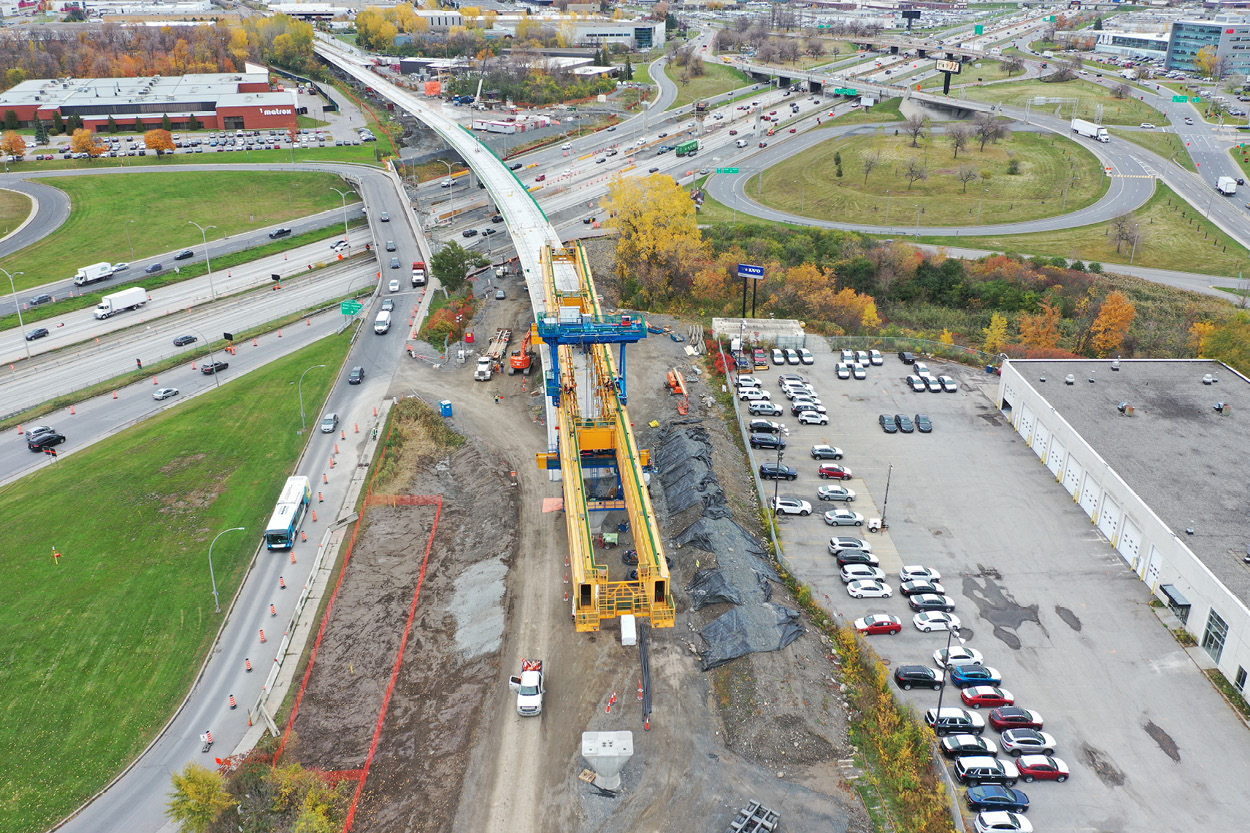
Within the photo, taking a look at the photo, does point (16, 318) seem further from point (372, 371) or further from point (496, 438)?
Result: point (496, 438)

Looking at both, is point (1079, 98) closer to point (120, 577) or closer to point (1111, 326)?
point (1111, 326)

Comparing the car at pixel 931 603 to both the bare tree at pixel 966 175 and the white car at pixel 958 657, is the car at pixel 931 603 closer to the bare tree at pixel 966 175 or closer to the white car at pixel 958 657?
the white car at pixel 958 657

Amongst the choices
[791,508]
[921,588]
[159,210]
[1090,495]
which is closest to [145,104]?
[159,210]

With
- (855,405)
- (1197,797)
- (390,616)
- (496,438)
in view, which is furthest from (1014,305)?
(390,616)

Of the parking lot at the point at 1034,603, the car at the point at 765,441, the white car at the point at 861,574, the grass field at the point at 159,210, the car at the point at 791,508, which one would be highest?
the grass field at the point at 159,210

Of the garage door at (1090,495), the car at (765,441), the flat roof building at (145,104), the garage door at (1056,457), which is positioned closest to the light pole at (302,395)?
the car at (765,441)

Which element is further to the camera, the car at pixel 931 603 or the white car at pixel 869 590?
the white car at pixel 869 590

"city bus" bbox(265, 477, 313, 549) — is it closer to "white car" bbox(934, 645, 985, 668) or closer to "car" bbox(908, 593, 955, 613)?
"car" bbox(908, 593, 955, 613)

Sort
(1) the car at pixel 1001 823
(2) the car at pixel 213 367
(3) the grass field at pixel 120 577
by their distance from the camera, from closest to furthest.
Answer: (1) the car at pixel 1001 823, (3) the grass field at pixel 120 577, (2) the car at pixel 213 367

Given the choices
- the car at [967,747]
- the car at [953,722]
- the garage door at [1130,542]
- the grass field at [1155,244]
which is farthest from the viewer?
the grass field at [1155,244]
